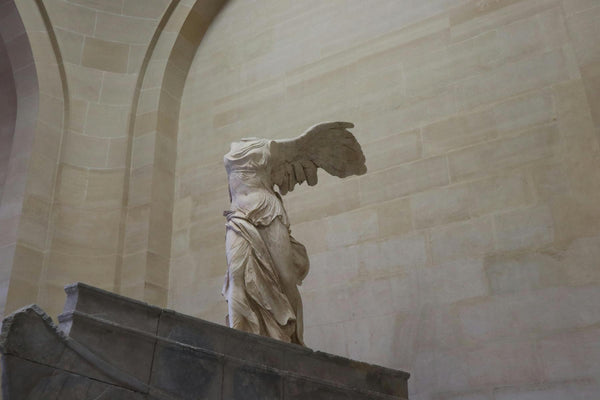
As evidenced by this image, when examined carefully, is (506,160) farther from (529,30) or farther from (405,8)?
(405,8)

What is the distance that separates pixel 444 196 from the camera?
6977 millimetres

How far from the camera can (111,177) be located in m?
9.08

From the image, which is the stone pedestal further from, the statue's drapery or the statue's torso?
the statue's torso

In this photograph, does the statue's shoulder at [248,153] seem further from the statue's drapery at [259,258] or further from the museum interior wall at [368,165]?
the museum interior wall at [368,165]

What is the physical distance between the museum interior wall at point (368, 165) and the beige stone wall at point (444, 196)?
2 centimetres

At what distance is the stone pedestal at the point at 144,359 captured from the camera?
3.43 m

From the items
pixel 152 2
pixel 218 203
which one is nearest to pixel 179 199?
pixel 218 203

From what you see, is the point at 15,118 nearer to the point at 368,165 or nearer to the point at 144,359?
the point at 368,165

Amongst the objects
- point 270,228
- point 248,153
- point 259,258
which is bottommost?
point 259,258

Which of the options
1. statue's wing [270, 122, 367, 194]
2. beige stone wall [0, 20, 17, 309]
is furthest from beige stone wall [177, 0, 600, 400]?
beige stone wall [0, 20, 17, 309]

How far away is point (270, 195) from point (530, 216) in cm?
238

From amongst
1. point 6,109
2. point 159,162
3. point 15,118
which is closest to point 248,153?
point 159,162

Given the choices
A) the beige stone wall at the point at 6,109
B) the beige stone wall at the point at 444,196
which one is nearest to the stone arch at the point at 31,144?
the beige stone wall at the point at 6,109

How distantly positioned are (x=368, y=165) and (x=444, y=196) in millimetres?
959
